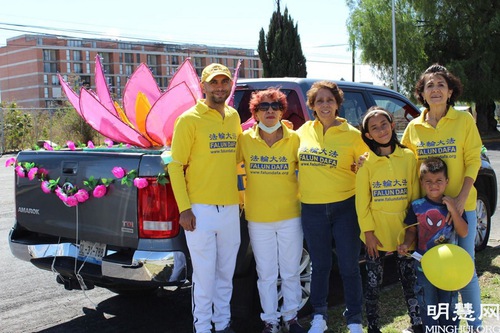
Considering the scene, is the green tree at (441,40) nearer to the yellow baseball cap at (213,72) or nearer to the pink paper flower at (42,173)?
the yellow baseball cap at (213,72)

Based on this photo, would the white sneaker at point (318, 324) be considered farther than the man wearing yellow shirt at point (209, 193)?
Yes

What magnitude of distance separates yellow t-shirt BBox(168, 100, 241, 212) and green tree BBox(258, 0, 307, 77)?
26197 mm

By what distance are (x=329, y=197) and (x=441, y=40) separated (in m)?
27.0

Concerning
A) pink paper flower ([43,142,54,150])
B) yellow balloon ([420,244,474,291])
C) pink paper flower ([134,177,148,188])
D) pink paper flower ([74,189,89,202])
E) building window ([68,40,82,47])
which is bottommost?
yellow balloon ([420,244,474,291])

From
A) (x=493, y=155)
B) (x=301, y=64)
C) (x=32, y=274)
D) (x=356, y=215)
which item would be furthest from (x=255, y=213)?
(x=301, y=64)

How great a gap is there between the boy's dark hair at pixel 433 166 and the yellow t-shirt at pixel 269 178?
0.86 metres

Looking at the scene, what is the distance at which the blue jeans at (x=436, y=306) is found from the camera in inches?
142

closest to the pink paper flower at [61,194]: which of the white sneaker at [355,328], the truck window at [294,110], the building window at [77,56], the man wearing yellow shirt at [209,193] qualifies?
the man wearing yellow shirt at [209,193]

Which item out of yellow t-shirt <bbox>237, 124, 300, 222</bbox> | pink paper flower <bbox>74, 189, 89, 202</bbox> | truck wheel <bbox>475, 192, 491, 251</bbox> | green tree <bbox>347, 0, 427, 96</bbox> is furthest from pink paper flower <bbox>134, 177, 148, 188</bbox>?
green tree <bbox>347, 0, 427, 96</bbox>

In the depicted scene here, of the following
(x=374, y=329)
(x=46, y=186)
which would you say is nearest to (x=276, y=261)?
(x=374, y=329)

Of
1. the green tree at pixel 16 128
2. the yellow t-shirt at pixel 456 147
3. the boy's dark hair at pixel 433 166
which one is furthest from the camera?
the green tree at pixel 16 128

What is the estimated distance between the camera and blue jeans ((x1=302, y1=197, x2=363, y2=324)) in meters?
3.76

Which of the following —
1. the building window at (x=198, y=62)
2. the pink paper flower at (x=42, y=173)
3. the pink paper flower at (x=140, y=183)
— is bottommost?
the pink paper flower at (x=140, y=183)

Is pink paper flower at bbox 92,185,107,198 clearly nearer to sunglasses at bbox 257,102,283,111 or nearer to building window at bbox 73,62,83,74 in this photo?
sunglasses at bbox 257,102,283,111
